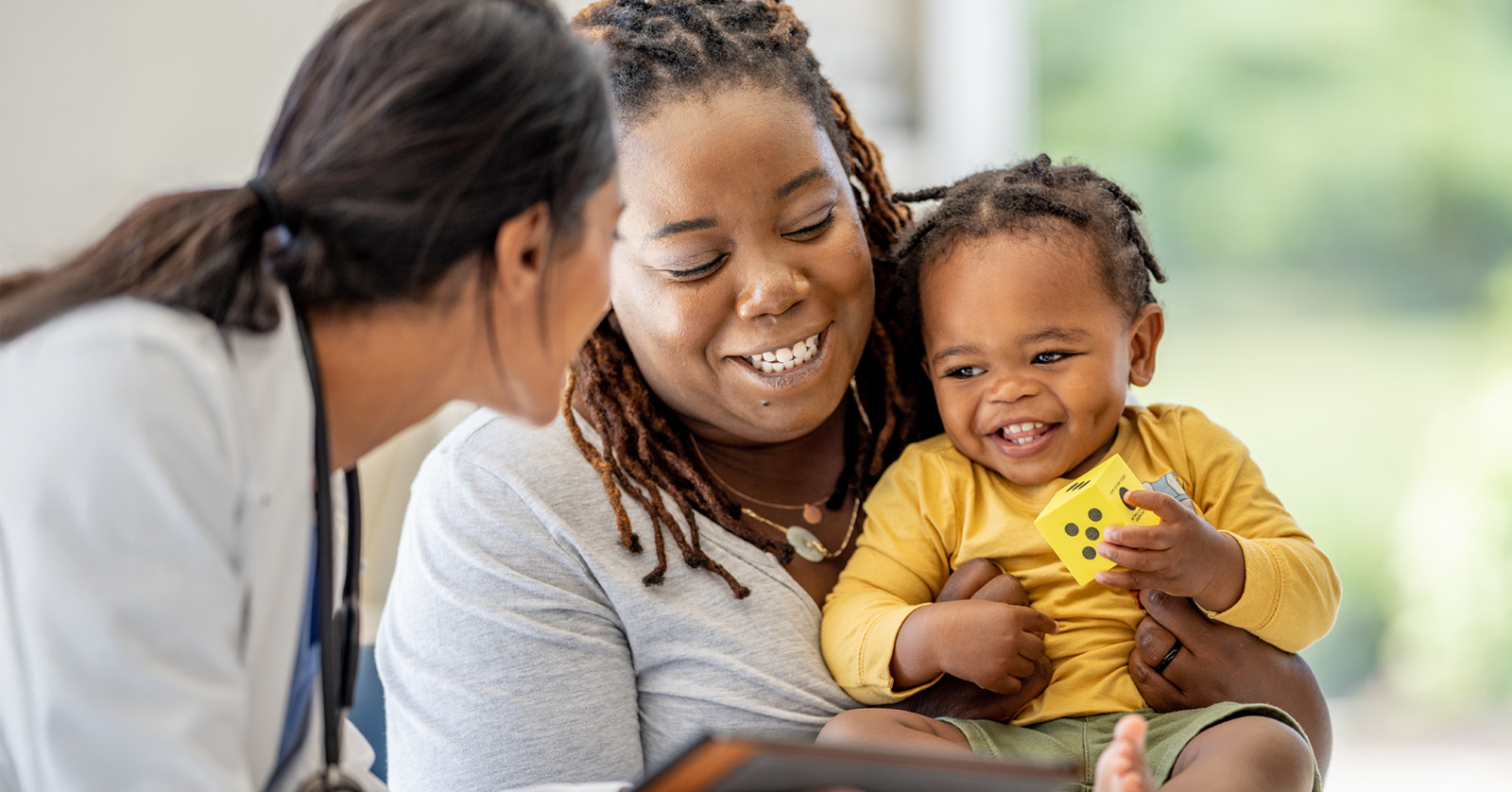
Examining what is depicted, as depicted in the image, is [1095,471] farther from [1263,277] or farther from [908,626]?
[1263,277]

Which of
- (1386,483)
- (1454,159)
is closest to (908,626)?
(1386,483)

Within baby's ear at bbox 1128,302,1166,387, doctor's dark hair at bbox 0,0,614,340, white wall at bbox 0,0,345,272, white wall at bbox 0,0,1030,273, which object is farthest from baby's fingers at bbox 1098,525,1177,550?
white wall at bbox 0,0,345,272

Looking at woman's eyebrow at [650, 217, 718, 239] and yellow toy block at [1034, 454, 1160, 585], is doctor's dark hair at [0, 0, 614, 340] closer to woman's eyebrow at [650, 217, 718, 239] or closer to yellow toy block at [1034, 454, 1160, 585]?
woman's eyebrow at [650, 217, 718, 239]

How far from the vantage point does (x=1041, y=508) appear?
1722 mm

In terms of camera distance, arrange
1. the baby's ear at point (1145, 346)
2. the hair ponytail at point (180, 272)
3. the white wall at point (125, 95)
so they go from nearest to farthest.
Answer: the hair ponytail at point (180, 272) → the baby's ear at point (1145, 346) → the white wall at point (125, 95)

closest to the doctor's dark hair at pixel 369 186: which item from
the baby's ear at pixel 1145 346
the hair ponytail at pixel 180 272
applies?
the hair ponytail at pixel 180 272

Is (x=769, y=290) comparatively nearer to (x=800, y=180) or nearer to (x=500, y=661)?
(x=800, y=180)

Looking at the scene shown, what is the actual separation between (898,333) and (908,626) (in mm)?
541

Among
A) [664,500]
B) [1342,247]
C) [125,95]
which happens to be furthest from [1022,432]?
[1342,247]

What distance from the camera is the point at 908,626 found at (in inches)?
62.4

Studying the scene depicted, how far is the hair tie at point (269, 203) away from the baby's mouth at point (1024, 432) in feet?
3.17

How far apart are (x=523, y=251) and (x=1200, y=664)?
0.95 meters

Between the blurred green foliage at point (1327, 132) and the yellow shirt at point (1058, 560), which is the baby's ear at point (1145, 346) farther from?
the blurred green foliage at point (1327, 132)

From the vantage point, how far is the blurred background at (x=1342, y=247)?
4496 mm
